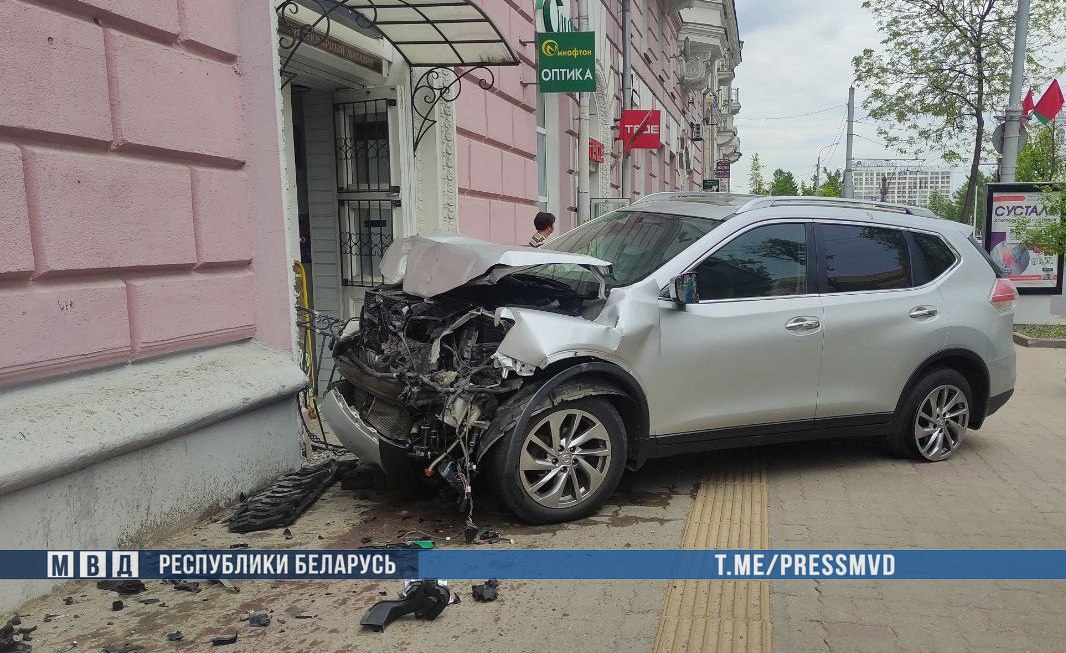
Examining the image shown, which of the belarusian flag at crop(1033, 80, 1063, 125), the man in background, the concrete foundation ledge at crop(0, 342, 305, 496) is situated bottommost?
the concrete foundation ledge at crop(0, 342, 305, 496)

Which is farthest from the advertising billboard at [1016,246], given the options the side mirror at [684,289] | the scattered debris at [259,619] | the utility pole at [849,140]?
the utility pole at [849,140]

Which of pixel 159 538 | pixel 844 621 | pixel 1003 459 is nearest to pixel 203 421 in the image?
pixel 159 538

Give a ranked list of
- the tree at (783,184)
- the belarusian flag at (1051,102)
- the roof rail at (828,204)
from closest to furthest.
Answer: the roof rail at (828,204) → the belarusian flag at (1051,102) → the tree at (783,184)

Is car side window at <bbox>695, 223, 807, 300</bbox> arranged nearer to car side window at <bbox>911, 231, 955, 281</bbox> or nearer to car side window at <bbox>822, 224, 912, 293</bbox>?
car side window at <bbox>822, 224, 912, 293</bbox>

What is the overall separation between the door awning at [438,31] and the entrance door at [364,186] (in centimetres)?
55

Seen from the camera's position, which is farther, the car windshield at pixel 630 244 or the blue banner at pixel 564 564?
the car windshield at pixel 630 244

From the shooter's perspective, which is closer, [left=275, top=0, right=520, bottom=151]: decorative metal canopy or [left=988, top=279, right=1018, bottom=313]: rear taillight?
[left=988, top=279, right=1018, bottom=313]: rear taillight

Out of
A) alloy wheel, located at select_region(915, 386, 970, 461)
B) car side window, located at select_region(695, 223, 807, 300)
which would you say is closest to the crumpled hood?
car side window, located at select_region(695, 223, 807, 300)

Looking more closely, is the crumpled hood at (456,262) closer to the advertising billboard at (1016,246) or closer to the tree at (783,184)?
the advertising billboard at (1016,246)

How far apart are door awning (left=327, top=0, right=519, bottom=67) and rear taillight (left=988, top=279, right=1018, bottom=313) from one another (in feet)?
14.5

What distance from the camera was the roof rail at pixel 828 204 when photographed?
5387mm

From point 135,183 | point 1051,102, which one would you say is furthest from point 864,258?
point 1051,102

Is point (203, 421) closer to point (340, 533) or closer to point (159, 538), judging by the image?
point (159, 538)

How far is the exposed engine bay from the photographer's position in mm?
4200
